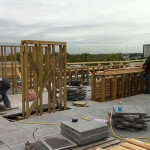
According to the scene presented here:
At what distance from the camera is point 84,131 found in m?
3.96

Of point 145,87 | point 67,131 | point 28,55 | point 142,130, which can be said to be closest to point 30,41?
point 28,55

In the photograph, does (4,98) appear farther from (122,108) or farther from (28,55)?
(122,108)

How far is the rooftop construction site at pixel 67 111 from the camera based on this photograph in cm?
410

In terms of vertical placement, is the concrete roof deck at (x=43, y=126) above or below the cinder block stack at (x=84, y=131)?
below

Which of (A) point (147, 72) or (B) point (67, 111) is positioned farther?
(A) point (147, 72)

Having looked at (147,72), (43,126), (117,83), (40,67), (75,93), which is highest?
(40,67)

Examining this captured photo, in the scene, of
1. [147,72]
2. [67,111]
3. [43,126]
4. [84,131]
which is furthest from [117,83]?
[84,131]

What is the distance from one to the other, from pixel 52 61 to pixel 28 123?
1.91 meters

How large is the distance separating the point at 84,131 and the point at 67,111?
2.95 meters

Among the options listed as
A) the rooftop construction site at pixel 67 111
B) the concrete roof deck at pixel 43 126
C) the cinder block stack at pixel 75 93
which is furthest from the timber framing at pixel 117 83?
the concrete roof deck at pixel 43 126

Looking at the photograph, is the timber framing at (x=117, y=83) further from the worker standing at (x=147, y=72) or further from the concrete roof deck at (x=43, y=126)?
the concrete roof deck at (x=43, y=126)

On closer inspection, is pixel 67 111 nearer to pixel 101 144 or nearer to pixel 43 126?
pixel 43 126

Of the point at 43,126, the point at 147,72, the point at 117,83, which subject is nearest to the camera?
the point at 43,126

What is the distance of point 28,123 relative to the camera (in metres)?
5.72
